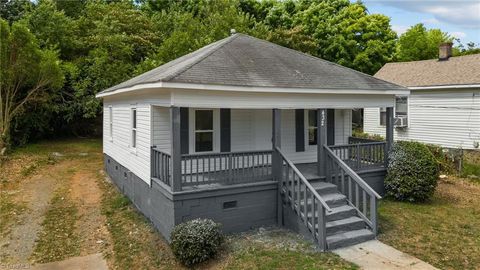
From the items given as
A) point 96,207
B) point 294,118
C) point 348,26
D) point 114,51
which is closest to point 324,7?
point 348,26

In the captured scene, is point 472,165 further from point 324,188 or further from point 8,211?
point 8,211

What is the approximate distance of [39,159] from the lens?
18.8 m

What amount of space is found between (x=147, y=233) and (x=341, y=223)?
15.8 ft

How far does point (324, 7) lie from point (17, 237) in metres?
29.9

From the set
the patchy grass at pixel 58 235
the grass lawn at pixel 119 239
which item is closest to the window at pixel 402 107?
the grass lawn at pixel 119 239

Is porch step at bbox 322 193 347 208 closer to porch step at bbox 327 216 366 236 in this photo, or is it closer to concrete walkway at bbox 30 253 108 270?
porch step at bbox 327 216 366 236

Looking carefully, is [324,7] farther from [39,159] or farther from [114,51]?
[39,159]

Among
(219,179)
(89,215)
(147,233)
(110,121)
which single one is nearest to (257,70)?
(219,179)

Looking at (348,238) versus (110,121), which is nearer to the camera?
(348,238)

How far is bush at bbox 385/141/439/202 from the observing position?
1121 centimetres

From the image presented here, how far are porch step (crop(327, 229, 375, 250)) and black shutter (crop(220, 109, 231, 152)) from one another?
164 inches

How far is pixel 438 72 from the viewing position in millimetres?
20000

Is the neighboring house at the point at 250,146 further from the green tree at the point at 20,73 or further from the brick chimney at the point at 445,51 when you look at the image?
the brick chimney at the point at 445,51

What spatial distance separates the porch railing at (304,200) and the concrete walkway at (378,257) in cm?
59
